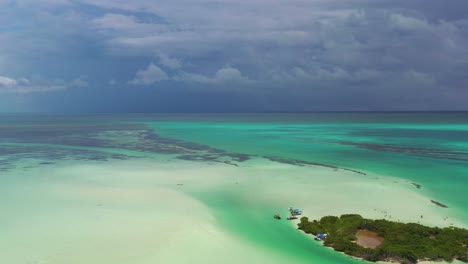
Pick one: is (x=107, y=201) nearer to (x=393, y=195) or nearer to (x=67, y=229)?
(x=67, y=229)

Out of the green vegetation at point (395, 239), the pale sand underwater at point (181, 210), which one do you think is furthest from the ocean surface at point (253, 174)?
the green vegetation at point (395, 239)

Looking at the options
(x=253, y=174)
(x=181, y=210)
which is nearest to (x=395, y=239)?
(x=181, y=210)

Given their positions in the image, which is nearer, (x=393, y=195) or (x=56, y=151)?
(x=393, y=195)

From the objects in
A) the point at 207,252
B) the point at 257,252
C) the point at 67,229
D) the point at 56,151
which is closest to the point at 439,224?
the point at 257,252

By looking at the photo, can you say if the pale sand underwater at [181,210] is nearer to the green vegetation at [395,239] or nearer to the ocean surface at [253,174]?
the ocean surface at [253,174]

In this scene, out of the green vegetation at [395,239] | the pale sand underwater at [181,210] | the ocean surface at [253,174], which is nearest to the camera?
the green vegetation at [395,239]

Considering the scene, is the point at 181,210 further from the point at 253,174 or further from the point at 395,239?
the point at 253,174
